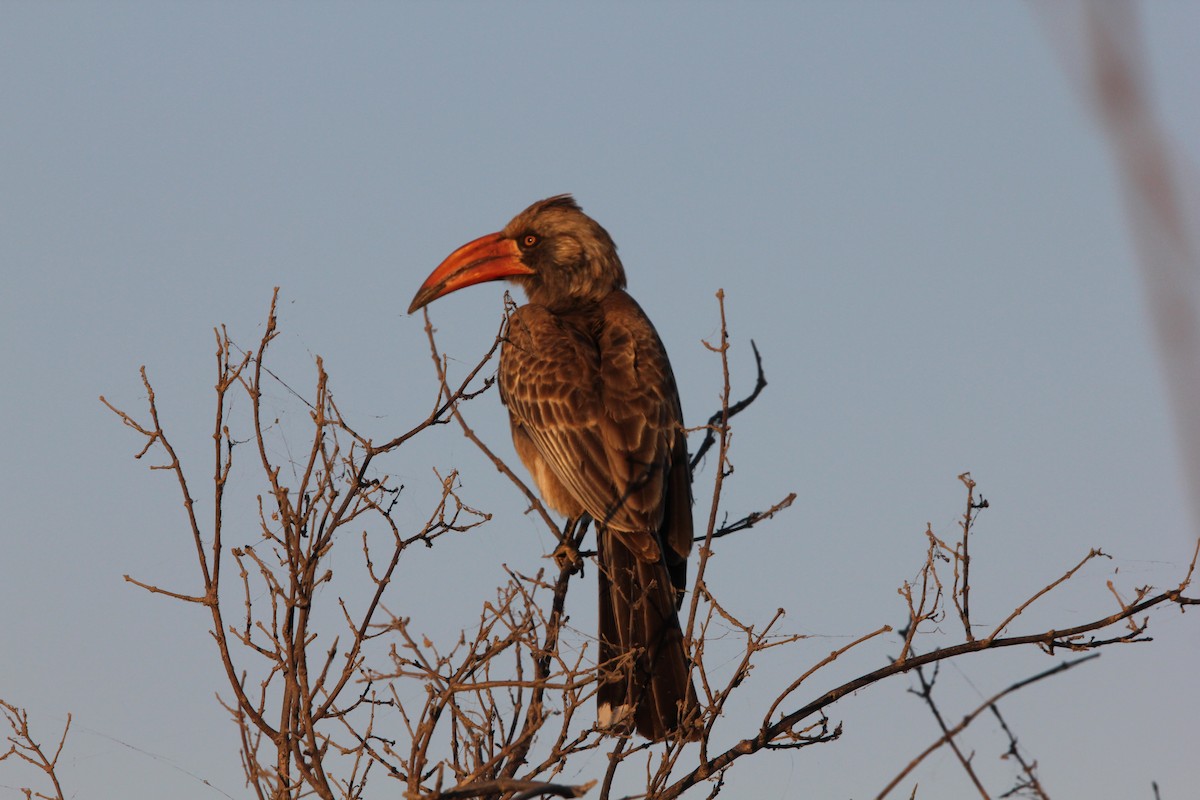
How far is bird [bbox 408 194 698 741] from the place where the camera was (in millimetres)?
4621

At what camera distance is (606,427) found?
17.5ft

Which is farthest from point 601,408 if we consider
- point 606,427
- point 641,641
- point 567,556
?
point 641,641

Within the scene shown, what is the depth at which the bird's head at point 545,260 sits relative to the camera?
6590mm

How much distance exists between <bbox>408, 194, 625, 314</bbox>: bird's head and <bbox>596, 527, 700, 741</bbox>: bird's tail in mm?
1860

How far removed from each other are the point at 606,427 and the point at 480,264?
5.84 ft

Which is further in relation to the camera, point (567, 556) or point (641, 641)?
point (567, 556)

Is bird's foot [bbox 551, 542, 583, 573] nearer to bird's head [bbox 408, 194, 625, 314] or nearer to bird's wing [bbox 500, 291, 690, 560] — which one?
bird's wing [bbox 500, 291, 690, 560]

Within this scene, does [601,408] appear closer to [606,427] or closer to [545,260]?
[606,427]

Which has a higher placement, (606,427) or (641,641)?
(606,427)

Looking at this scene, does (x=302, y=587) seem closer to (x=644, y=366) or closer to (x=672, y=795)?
(x=672, y=795)

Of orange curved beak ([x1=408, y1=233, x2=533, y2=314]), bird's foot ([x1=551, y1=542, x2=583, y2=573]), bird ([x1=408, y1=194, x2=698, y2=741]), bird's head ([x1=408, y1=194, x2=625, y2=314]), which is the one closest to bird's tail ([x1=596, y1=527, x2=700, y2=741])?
bird ([x1=408, y1=194, x2=698, y2=741])

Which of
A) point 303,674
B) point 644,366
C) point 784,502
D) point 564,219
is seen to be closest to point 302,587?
point 303,674

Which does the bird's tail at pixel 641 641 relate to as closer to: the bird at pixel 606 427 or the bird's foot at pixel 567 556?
the bird at pixel 606 427

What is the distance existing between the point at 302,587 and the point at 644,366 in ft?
7.26
